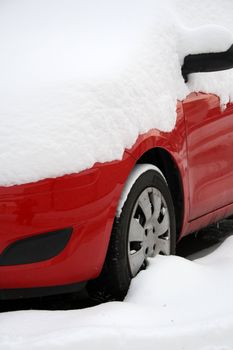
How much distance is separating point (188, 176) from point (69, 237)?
100 centimetres

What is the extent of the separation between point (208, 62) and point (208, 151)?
1.62ft

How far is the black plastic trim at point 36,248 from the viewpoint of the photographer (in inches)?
110

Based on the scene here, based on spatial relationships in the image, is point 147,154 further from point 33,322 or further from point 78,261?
point 33,322

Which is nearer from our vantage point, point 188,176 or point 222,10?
point 188,176

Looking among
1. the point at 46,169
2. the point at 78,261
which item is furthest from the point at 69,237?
the point at 46,169

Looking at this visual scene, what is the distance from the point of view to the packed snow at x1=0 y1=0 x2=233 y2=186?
284 cm

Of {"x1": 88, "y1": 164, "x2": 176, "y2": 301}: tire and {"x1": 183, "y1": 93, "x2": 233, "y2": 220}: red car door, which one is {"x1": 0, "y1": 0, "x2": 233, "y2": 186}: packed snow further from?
{"x1": 88, "y1": 164, "x2": 176, "y2": 301}: tire

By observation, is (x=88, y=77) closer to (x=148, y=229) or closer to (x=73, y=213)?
(x=73, y=213)

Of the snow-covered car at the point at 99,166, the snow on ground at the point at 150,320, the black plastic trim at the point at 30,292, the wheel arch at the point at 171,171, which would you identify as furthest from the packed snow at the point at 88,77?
the snow on ground at the point at 150,320

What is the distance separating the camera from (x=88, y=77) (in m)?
3.08

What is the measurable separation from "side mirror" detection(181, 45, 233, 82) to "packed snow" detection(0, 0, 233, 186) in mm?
43

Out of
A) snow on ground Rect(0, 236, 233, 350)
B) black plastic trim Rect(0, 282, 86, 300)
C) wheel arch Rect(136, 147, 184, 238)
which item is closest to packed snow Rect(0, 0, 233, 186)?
wheel arch Rect(136, 147, 184, 238)

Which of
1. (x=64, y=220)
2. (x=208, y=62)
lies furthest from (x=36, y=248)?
(x=208, y=62)

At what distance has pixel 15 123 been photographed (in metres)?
2.86
